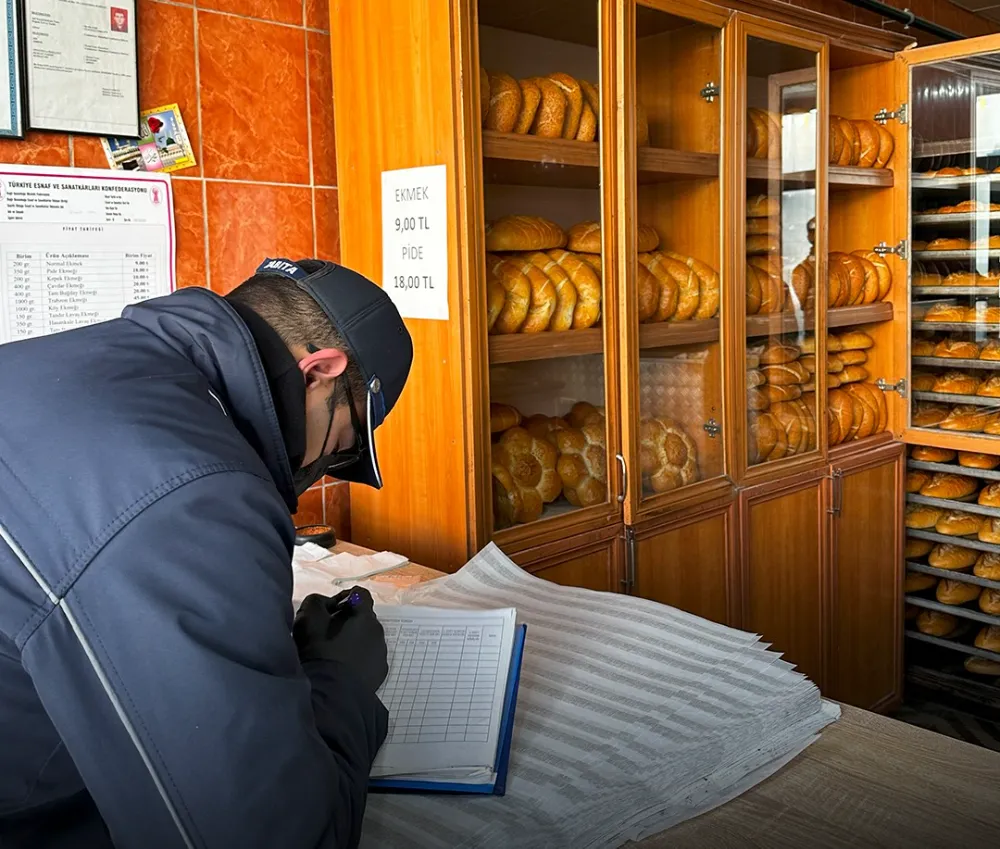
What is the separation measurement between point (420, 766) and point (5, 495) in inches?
22.1

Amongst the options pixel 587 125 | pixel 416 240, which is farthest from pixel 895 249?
pixel 416 240

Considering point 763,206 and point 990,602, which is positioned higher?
point 763,206

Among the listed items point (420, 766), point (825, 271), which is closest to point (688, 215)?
point (825, 271)

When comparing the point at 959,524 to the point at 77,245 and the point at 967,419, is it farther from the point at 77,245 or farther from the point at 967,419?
the point at 77,245

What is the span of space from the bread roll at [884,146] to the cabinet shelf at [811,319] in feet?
1.61

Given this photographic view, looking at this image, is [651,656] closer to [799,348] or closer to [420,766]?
[420,766]

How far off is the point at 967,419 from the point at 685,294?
1.34 m

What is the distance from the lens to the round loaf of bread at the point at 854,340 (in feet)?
11.2

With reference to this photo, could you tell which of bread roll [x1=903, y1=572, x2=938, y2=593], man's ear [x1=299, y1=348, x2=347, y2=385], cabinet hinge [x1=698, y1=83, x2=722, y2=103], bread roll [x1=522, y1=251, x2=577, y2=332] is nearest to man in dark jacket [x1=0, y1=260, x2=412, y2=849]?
man's ear [x1=299, y1=348, x2=347, y2=385]

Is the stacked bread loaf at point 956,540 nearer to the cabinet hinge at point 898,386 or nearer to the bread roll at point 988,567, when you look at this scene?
the bread roll at point 988,567

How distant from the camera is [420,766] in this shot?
1.14 meters

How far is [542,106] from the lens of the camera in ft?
7.61

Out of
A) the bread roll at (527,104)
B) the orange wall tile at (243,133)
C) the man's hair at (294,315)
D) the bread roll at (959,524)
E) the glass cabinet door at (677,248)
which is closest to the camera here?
the man's hair at (294,315)

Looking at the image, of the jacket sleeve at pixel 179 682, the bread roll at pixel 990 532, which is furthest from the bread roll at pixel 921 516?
the jacket sleeve at pixel 179 682
